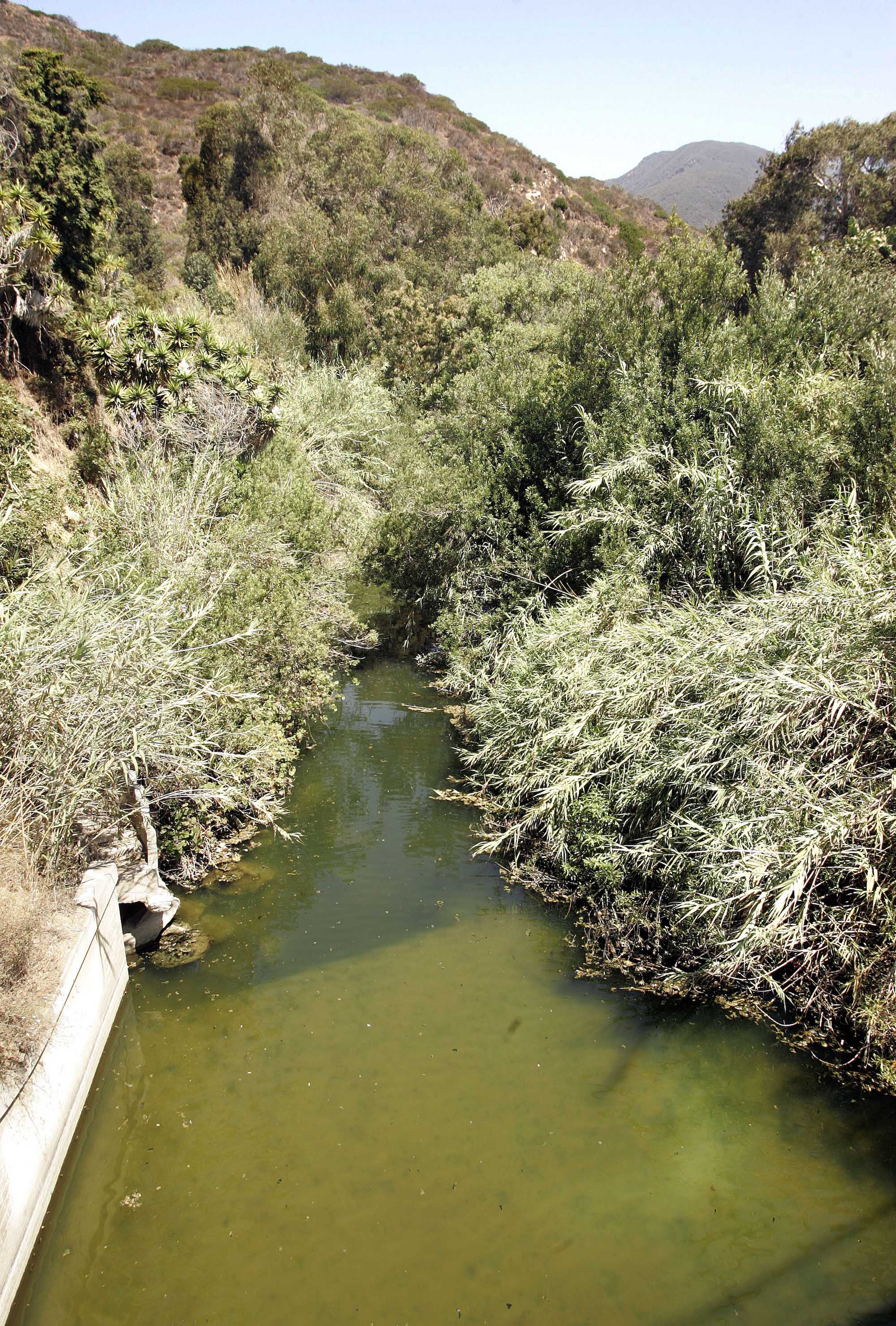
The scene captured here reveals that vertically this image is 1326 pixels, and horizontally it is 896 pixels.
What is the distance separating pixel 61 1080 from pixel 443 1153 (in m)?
2.89

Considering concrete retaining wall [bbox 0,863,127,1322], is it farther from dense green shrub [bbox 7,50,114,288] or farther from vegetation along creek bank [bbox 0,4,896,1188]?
dense green shrub [bbox 7,50,114,288]

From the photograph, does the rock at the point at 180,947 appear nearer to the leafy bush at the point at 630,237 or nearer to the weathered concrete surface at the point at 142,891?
the weathered concrete surface at the point at 142,891

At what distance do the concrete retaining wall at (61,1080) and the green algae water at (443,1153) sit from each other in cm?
24

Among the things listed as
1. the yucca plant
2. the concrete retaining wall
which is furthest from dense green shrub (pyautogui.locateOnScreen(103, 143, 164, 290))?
the concrete retaining wall

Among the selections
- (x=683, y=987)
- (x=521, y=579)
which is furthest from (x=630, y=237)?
(x=683, y=987)

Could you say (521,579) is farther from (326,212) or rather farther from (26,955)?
(326,212)

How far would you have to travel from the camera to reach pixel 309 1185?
6082 mm

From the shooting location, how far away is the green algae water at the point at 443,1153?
5383 mm

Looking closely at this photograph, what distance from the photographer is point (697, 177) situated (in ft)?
330

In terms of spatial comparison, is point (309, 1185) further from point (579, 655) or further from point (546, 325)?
point (546, 325)

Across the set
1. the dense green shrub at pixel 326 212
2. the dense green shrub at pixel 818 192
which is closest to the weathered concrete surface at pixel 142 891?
the dense green shrub at pixel 326 212

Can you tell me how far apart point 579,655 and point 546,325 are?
47.1 ft

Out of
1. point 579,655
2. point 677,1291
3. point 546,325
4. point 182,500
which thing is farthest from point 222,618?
point 546,325

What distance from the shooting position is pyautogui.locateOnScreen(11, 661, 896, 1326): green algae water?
538 cm
